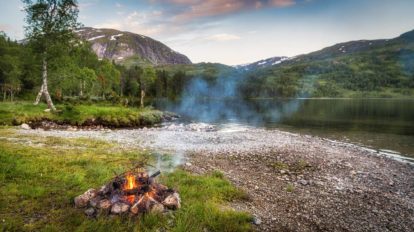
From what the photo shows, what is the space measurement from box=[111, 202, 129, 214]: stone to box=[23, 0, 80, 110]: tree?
3880cm

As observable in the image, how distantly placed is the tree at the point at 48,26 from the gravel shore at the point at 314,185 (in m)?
30.6

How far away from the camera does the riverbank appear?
37000 millimetres

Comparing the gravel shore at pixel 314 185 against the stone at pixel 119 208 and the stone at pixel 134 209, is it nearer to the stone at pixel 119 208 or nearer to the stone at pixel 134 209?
the stone at pixel 134 209

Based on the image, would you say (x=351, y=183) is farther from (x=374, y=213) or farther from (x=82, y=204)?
(x=82, y=204)

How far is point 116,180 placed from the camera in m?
10.9

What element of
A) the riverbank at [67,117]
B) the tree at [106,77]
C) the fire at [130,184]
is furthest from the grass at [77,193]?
the tree at [106,77]

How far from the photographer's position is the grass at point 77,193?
373 inches

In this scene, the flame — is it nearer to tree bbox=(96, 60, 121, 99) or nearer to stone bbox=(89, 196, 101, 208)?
stone bbox=(89, 196, 101, 208)

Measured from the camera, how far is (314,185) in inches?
659

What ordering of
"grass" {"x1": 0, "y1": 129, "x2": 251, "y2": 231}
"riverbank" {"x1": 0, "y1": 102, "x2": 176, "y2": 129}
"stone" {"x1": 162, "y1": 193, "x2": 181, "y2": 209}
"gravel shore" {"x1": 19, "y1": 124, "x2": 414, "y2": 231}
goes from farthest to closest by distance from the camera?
"riverbank" {"x1": 0, "y1": 102, "x2": 176, "y2": 129}
"gravel shore" {"x1": 19, "y1": 124, "x2": 414, "y2": 231}
"stone" {"x1": 162, "y1": 193, "x2": 181, "y2": 209}
"grass" {"x1": 0, "y1": 129, "x2": 251, "y2": 231}

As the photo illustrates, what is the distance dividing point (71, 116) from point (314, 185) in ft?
127

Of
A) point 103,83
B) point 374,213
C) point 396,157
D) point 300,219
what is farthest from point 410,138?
point 103,83

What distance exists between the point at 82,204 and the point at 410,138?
4539 cm

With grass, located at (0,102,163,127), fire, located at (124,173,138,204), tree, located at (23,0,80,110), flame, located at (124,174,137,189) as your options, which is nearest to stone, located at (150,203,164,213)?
fire, located at (124,173,138,204)
